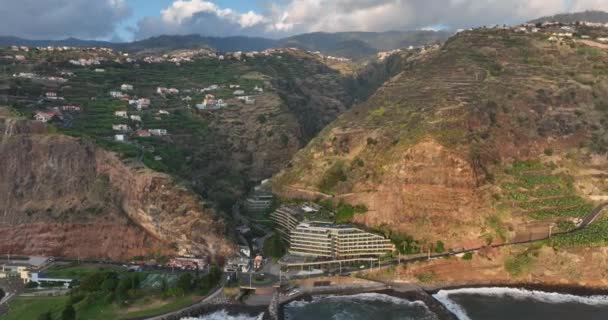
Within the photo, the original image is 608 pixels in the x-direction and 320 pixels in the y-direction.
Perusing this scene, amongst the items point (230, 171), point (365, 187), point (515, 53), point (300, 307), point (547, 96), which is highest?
point (515, 53)

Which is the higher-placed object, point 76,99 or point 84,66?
point 84,66

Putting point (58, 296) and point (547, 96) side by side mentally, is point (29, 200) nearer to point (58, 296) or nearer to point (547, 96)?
point (58, 296)

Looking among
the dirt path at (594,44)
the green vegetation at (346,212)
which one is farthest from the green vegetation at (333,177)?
the dirt path at (594,44)

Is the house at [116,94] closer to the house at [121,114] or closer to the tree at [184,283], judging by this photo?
the house at [121,114]

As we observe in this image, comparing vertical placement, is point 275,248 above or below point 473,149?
below

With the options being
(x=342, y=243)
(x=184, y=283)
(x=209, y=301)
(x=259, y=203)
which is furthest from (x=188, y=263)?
(x=259, y=203)

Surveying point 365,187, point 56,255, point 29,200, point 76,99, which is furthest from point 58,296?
point 76,99

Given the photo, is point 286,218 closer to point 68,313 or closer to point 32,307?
point 68,313
